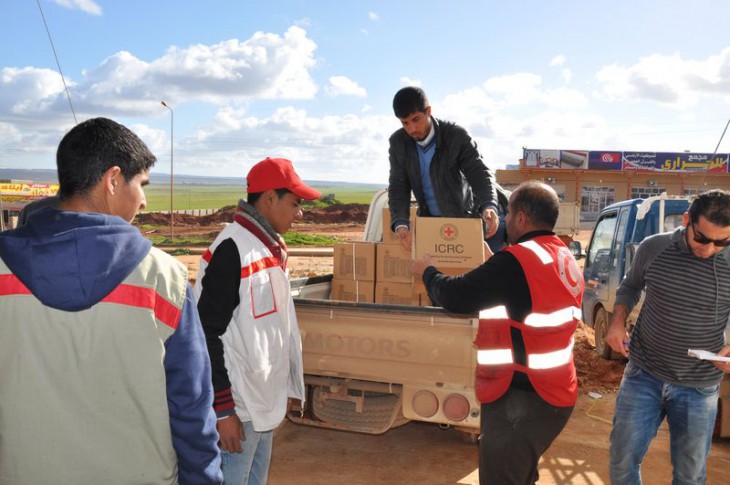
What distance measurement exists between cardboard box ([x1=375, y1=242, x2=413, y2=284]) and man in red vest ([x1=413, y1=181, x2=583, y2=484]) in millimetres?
2045

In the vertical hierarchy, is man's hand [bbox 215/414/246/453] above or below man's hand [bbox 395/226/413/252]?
below

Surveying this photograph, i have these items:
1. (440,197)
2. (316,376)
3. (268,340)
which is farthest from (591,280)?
(268,340)

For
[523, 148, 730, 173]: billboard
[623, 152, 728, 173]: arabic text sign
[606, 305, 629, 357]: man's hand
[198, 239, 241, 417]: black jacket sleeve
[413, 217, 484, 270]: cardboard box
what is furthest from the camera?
[623, 152, 728, 173]: arabic text sign

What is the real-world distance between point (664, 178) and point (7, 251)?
5066cm

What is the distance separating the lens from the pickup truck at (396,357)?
377 cm

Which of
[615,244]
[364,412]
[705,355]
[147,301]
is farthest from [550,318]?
[615,244]

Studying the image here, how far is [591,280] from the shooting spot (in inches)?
334

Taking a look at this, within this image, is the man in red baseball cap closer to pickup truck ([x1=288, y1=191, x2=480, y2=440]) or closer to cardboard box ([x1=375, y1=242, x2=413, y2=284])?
pickup truck ([x1=288, y1=191, x2=480, y2=440])

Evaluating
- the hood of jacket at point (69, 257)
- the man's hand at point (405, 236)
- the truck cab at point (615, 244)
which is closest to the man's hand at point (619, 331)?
the man's hand at point (405, 236)

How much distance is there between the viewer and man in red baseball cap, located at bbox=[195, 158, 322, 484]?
2533 millimetres

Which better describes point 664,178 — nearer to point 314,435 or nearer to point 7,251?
point 314,435

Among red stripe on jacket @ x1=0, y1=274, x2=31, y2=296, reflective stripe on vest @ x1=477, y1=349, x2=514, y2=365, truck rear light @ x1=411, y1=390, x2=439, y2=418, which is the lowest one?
truck rear light @ x1=411, y1=390, x2=439, y2=418

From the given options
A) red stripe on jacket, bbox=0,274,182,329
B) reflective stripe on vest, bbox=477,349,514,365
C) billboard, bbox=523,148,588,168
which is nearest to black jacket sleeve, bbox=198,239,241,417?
red stripe on jacket, bbox=0,274,182,329

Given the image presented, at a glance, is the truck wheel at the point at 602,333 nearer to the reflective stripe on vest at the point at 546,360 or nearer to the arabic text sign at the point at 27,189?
the reflective stripe on vest at the point at 546,360
